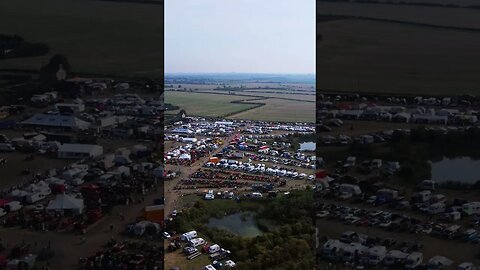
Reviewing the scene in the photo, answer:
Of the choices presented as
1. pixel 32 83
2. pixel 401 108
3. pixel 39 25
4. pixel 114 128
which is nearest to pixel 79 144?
pixel 114 128

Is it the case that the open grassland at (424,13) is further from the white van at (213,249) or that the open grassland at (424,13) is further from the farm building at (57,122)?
the white van at (213,249)

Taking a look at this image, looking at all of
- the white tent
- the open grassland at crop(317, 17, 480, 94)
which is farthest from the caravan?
the white tent

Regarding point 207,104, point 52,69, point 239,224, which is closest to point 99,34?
point 52,69

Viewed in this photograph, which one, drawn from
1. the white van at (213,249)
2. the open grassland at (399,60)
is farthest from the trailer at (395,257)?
the white van at (213,249)

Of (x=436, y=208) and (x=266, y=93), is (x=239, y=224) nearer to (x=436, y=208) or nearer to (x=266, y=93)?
(x=436, y=208)

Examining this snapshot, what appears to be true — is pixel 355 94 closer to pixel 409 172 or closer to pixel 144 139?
pixel 409 172

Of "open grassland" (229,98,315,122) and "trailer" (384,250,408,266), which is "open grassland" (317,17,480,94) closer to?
"trailer" (384,250,408,266)
